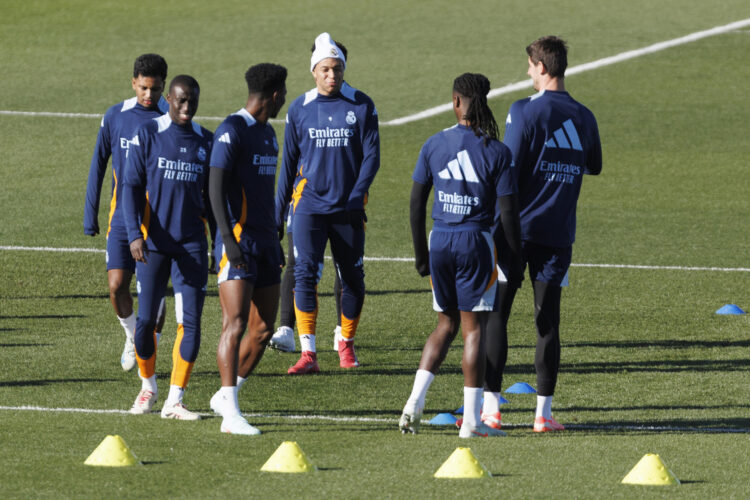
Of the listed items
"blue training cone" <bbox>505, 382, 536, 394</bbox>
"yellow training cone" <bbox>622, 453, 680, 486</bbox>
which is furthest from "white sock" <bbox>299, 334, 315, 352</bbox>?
"yellow training cone" <bbox>622, 453, 680, 486</bbox>

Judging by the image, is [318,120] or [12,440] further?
[318,120]

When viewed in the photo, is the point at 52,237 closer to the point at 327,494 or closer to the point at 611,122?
the point at 327,494

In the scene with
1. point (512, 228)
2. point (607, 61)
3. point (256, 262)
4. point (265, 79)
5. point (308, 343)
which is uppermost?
point (607, 61)

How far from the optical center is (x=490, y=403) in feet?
28.0

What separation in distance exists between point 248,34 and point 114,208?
87.8 feet

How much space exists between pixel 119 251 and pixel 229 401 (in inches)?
86.5

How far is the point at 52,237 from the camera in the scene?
58.0ft

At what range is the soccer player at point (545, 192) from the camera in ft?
27.7

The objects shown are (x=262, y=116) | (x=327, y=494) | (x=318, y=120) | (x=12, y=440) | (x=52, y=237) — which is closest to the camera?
(x=327, y=494)

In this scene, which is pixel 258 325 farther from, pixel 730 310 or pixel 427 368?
pixel 730 310

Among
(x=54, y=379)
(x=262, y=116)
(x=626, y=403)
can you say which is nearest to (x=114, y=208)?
(x=54, y=379)

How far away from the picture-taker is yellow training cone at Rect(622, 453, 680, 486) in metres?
6.91

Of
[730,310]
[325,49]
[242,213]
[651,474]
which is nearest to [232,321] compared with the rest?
[242,213]

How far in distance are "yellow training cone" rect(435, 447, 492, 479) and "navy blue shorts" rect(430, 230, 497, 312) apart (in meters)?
1.20
